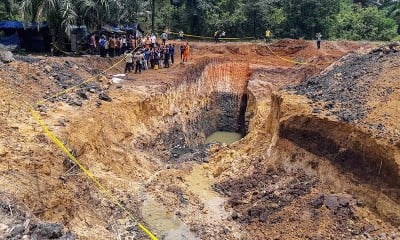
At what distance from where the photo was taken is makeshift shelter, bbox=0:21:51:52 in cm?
2567

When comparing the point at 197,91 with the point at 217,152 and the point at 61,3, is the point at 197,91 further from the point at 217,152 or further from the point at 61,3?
the point at 61,3

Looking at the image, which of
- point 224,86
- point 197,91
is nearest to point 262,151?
point 197,91

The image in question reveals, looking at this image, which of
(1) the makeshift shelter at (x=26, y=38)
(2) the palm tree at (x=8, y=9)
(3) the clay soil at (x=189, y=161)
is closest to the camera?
(3) the clay soil at (x=189, y=161)

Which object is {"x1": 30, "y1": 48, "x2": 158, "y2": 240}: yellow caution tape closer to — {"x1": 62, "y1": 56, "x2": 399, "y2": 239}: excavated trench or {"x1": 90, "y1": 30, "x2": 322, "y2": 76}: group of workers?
{"x1": 62, "y1": 56, "x2": 399, "y2": 239}: excavated trench

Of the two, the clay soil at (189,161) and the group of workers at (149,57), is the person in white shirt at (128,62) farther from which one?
the clay soil at (189,161)

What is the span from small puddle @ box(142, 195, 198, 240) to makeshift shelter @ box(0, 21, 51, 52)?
14.1 metres

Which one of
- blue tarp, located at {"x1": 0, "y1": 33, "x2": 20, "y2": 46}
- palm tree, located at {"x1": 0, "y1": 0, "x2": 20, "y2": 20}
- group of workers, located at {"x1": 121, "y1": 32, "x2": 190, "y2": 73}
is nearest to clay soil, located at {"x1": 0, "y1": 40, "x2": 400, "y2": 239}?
group of workers, located at {"x1": 121, "y1": 32, "x2": 190, "y2": 73}

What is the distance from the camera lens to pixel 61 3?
24.4 meters

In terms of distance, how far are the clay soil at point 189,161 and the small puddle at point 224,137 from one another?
3220mm

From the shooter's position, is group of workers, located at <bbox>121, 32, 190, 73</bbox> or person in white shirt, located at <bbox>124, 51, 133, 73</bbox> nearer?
person in white shirt, located at <bbox>124, 51, 133, 73</bbox>

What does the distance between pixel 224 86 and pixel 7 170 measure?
1924 cm

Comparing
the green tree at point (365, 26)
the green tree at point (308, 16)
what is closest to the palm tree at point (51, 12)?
the green tree at point (308, 16)

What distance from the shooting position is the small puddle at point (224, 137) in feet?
88.7

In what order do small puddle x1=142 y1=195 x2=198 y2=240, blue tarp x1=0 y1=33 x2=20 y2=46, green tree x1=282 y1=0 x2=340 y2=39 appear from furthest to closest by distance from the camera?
green tree x1=282 y1=0 x2=340 y2=39
blue tarp x1=0 y1=33 x2=20 y2=46
small puddle x1=142 y1=195 x2=198 y2=240
